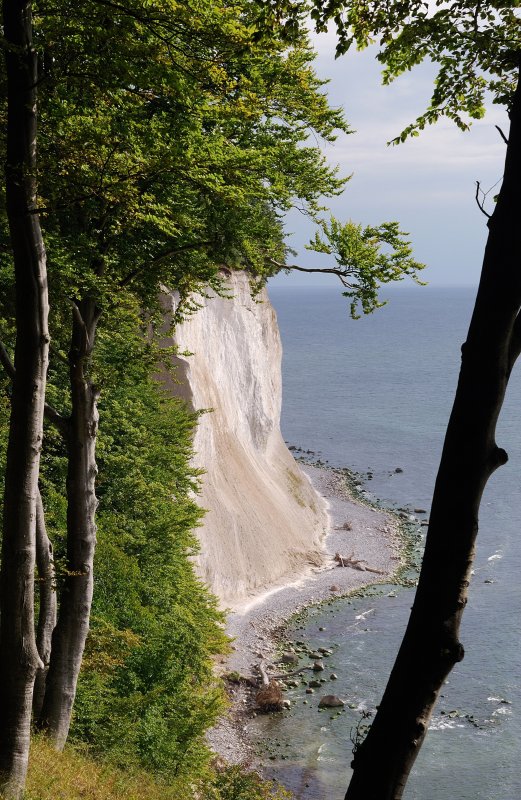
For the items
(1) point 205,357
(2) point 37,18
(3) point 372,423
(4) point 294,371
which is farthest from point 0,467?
(4) point 294,371

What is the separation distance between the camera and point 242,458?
4706cm

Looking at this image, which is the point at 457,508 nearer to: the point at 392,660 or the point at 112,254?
the point at 112,254

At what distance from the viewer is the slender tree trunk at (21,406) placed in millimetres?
7840

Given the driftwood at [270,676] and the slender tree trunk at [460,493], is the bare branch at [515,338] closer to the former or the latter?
the slender tree trunk at [460,493]

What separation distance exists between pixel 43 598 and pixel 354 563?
38.3 m

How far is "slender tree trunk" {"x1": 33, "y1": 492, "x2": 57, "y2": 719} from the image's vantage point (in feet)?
41.4

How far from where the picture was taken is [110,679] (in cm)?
1877

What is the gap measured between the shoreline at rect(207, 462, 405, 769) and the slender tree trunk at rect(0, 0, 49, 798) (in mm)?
18125

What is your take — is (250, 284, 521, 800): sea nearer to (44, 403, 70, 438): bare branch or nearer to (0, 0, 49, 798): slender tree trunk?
(0, 0, 49, 798): slender tree trunk

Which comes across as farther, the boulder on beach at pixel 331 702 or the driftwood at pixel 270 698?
the boulder on beach at pixel 331 702

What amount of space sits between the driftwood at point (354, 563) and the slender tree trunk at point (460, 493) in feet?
147

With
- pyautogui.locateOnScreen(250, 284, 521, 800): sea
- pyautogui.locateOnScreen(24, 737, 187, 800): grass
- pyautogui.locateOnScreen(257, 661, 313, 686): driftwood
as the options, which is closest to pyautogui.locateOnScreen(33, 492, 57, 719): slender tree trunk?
pyautogui.locateOnScreen(24, 737, 187, 800): grass

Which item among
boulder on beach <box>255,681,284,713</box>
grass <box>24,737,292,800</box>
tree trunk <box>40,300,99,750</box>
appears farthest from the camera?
boulder on beach <box>255,681,284,713</box>

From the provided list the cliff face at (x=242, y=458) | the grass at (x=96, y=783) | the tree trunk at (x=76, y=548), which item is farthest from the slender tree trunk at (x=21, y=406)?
the cliff face at (x=242, y=458)
